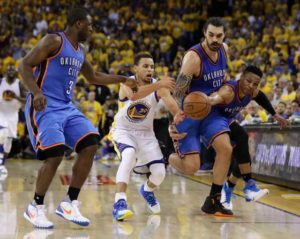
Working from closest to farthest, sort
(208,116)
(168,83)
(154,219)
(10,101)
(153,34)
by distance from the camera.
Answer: (168,83) → (154,219) → (208,116) → (10,101) → (153,34)

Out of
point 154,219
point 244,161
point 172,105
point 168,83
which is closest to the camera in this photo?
point 168,83

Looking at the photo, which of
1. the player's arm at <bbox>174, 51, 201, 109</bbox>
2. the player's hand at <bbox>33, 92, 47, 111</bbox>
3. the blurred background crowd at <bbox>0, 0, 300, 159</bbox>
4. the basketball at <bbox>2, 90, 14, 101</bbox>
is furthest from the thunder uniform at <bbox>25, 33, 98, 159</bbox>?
the blurred background crowd at <bbox>0, 0, 300, 159</bbox>

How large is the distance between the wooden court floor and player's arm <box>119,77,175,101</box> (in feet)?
3.86

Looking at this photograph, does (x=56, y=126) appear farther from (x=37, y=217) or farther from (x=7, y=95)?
(x=7, y=95)

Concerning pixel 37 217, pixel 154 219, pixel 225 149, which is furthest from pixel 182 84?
pixel 37 217

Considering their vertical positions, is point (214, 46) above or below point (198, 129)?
above

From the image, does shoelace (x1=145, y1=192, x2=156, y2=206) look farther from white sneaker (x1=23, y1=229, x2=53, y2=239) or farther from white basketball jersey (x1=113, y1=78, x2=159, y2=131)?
white sneaker (x1=23, y1=229, x2=53, y2=239)

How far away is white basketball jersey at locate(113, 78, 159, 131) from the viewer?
6.59 metres

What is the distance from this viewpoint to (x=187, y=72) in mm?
6238

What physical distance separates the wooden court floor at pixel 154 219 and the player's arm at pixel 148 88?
46.3 inches

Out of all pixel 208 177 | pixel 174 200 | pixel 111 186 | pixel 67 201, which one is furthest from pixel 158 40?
pixel 67 201

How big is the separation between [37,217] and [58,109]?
3.06 ft

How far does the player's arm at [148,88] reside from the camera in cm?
575

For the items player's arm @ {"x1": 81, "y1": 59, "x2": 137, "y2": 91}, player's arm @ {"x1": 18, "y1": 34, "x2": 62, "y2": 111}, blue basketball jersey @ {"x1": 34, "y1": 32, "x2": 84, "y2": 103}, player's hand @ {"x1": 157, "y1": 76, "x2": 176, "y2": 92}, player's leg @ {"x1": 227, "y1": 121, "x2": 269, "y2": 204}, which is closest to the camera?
player's arm @ {"x1": 18, "y1": 34, "x2": 62, "y2": 111}
